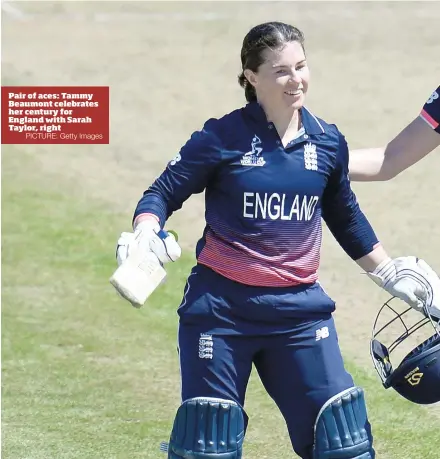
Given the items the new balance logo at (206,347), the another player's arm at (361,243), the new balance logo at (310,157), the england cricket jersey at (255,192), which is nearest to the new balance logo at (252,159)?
the england cricket jersey at (255,192)

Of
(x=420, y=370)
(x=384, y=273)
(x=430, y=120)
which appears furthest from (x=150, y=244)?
(x=430, y=120)

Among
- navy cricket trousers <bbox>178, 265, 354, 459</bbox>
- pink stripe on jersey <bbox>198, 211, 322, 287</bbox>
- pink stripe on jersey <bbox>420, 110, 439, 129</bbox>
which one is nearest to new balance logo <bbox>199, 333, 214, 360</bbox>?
navy cricket trousers <bbox>178, 265, 354, 459</bbox>

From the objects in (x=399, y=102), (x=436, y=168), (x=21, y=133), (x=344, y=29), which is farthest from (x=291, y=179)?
(x=344, y=29)

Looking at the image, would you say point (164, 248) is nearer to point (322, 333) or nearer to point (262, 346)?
point (262, 346)

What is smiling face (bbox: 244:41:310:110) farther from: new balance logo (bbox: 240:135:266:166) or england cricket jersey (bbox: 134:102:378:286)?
new balance logo (bbox: 240:135:266:166)

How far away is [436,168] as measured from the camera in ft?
40.0

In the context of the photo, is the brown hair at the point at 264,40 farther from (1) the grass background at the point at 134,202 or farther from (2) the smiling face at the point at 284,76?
(1) the grass background at the point at 134,202

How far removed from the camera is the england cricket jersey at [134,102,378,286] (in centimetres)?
443

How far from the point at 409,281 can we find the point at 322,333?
0.42 meters

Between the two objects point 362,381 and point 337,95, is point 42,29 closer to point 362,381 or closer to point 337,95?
point 337,95

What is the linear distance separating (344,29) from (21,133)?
663 cm

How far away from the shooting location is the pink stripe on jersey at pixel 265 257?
4.45 meters

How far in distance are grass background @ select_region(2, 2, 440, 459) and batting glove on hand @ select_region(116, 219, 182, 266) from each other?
218 cm
